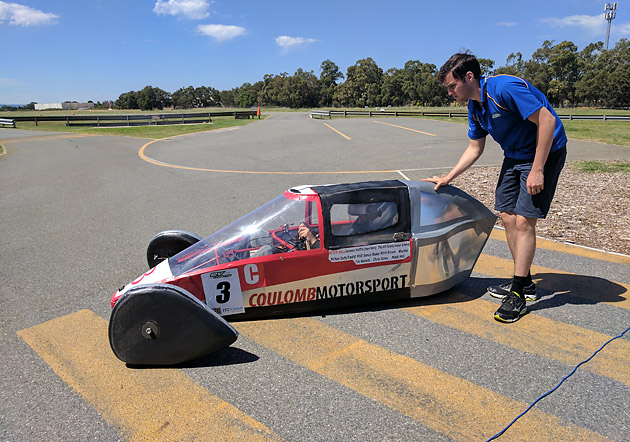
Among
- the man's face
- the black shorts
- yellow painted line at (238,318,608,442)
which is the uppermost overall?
the man's face

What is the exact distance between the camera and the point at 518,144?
387 cm

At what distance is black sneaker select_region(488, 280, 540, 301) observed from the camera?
13.8 feet

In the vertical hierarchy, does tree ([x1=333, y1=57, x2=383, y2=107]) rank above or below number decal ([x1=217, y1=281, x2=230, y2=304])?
above

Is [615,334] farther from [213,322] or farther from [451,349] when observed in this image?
[213,322]

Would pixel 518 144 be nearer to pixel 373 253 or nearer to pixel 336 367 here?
pixel 373 253

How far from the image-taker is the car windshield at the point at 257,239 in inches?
150

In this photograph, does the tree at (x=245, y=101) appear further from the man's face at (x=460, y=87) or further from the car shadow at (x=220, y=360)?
the car shadow at (x=220, y=360)

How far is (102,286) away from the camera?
488 cm

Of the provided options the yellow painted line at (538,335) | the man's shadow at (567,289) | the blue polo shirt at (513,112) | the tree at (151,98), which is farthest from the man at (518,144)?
the tree at (151,98)

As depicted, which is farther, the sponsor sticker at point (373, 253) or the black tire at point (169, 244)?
the black tire at point (169, 244)

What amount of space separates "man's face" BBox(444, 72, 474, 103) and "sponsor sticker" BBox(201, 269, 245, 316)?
241 cm

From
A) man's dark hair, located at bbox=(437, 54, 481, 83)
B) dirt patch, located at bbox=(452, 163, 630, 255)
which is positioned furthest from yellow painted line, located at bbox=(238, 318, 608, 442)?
dirt patch, located at bbox=(452, 163, 630, 255)

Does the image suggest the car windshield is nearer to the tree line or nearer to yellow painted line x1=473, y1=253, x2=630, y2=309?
yellow painted line x1=473, y1=253, x2=630, y2=309

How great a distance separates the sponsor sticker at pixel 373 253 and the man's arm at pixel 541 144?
1.13 m
